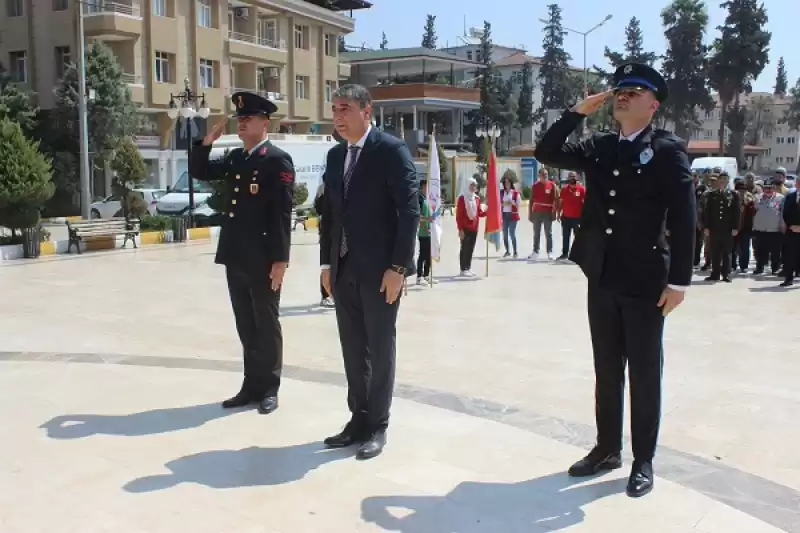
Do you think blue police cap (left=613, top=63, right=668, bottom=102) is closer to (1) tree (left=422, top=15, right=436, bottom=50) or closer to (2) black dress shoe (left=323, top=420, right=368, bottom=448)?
(2) black dress shoe (left=323, top=420, right=368, bottom=448)

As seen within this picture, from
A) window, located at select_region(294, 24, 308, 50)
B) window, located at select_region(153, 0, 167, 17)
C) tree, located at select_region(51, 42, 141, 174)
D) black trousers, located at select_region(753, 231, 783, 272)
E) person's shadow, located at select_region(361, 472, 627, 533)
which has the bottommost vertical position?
person's shadow, located at select_region(361, 472, 627, 533)

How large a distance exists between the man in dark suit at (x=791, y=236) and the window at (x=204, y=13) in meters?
31.7

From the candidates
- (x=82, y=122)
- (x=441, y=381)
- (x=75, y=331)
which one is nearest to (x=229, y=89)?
(x=82, y=122)

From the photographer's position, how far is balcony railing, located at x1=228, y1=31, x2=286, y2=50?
41.7 m

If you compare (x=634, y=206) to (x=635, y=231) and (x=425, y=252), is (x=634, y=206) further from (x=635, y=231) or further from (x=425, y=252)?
(x=425, y=252)

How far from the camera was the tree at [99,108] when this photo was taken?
31.7m

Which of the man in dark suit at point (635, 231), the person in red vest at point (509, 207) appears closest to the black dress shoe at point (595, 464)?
the man in dark suit at point (635, 231)

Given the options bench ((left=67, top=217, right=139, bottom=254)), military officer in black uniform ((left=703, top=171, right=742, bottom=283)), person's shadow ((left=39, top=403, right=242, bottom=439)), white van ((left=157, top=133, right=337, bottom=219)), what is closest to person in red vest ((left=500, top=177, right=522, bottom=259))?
military officer in black uniform ((left=703, top=171, right=742, bottom=283))

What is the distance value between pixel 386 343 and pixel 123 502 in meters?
1.65

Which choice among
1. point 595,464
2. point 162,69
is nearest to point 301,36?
point 162,69

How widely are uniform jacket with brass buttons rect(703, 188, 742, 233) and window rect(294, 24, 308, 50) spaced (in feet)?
119

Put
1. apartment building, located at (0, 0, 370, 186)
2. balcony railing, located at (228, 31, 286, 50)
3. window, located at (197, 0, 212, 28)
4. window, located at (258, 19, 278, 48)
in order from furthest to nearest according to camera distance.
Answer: window, located at (258, 19, 278, 48) → balcony railing, located at (228, 31, 286, 50) → window, located at (197, 0, 212, 28) → apartment building, located at (0, 0, 370, 186)

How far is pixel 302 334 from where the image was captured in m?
8.65

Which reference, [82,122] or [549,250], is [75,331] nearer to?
[549,250]
